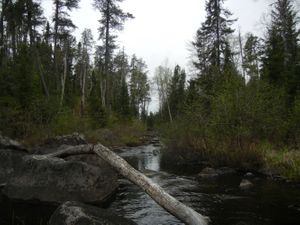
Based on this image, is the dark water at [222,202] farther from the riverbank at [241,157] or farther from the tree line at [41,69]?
the tree line at [41,69]

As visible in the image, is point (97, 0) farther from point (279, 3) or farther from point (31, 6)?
point (279, 3)

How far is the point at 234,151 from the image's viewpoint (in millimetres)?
15531

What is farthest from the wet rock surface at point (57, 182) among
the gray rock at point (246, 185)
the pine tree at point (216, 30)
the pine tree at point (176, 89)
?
the pine tree at point (176, 89)

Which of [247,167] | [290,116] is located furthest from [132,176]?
[290,116]

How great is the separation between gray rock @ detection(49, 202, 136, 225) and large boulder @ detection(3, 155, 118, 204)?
2801 mm

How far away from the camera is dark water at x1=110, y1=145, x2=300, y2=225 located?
8297 millimetres

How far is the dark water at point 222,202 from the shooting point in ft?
27.2

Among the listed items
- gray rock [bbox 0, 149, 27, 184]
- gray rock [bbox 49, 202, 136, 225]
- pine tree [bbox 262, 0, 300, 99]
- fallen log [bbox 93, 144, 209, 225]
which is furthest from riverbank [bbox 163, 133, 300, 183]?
pine tree [bbox 262, 0, 300, 99]

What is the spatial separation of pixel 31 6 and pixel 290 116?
20.8 meters

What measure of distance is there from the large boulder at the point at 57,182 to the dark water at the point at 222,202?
82cm

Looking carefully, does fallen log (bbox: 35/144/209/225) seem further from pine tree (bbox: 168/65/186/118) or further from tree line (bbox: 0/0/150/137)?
pine tree (bbox: 168/65/186/118)

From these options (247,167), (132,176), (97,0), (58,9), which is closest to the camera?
(132,176)

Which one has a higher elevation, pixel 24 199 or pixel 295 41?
pixel 295 41

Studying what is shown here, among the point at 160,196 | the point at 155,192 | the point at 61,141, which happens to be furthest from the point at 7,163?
the point at 160,196
